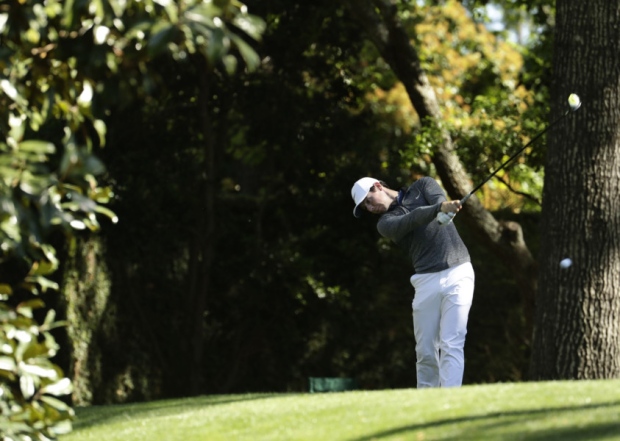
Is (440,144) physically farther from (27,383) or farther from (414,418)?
(27,383)

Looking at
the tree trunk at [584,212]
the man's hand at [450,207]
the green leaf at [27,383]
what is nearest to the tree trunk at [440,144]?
the tree trunk at [584,212]

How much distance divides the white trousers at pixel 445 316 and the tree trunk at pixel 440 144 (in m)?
4.43

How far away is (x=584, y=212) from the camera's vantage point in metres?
11.1

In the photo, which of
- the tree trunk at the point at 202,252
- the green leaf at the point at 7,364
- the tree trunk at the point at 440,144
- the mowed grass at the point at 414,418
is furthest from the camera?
the tree trunk at the point at 202,252

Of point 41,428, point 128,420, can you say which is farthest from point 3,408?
point 128,420

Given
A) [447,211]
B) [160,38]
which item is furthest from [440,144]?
[160,38]

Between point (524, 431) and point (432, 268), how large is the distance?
2.61 metres

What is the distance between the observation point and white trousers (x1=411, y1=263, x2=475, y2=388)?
906 centimetres

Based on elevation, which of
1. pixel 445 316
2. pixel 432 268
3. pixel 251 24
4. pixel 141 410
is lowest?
pixel 141 410

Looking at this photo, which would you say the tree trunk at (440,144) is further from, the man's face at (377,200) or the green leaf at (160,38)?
the green leaf at (160,38)

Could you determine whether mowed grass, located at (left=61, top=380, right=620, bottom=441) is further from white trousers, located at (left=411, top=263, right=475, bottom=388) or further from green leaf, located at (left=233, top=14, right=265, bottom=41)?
green leaf, located at (left=233, top=14, right=265, bottom=41)

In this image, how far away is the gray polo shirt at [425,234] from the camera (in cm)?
906

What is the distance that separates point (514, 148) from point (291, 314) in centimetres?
377

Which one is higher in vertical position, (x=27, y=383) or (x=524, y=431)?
(x=27, y=383)
